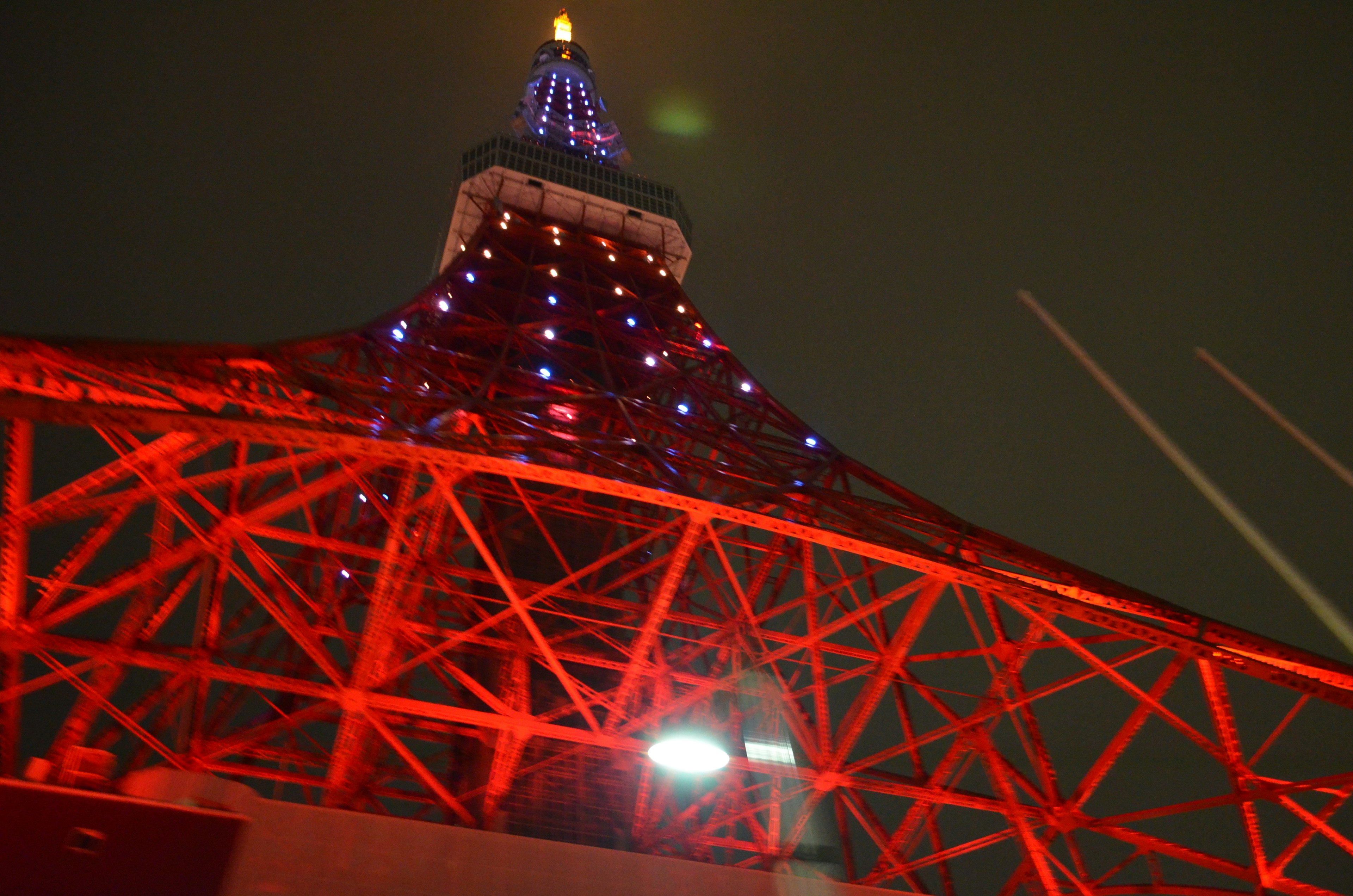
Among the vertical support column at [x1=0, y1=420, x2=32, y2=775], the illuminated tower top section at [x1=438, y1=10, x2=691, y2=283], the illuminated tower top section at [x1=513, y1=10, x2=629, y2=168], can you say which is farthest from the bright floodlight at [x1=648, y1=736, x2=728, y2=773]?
the illuminated tower top section at [x1=513, y1=10, x2=629, y2=168]

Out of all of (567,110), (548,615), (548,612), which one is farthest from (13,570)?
(567,110)

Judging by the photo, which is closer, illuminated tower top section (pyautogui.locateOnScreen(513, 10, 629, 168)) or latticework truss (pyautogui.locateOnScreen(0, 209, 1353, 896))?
latticework truss (pyautogui.locateOnScreen(0, 209, 1353, 896))

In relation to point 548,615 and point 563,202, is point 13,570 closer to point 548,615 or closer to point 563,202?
point 548,615

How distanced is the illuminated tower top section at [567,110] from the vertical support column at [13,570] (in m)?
29.5

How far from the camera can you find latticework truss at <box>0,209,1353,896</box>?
9836mm

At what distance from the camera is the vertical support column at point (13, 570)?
8.93m

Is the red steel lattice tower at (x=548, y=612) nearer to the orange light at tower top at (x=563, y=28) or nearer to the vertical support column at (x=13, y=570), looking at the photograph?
the vertical support column at (x=13, y=570)

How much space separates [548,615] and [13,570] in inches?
351

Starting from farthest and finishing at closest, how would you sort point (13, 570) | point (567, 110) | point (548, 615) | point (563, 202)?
point (567, 110)
point (563, 202)
point (548, 615)
point (13, 570)

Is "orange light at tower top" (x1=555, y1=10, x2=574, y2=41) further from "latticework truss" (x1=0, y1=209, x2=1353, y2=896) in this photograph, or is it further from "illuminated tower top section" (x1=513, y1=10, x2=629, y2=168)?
"latticework truss" (x1=0, y1=209, x2=1353, y2=896)

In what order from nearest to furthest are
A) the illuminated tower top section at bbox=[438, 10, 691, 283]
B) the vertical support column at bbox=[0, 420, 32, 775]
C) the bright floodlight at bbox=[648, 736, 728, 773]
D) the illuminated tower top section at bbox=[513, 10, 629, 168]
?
the vertical support column at bbox=[0, 420, 32, 775] → the bright floodlight at bbox=[648, 736, 728, 773] → the illuminated tower top section at bbox=[438, 10, 691, 283] → the illuminated tower top section at bbox=[513, 10, 629, 168]

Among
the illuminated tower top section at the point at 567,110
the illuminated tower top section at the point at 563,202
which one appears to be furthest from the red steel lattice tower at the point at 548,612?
the illuminated tower top section at the point at 567,110

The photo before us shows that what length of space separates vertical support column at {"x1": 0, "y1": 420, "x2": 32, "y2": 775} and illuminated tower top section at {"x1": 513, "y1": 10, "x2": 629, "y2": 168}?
2951 centimetres

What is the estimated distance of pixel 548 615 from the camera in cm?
1697
